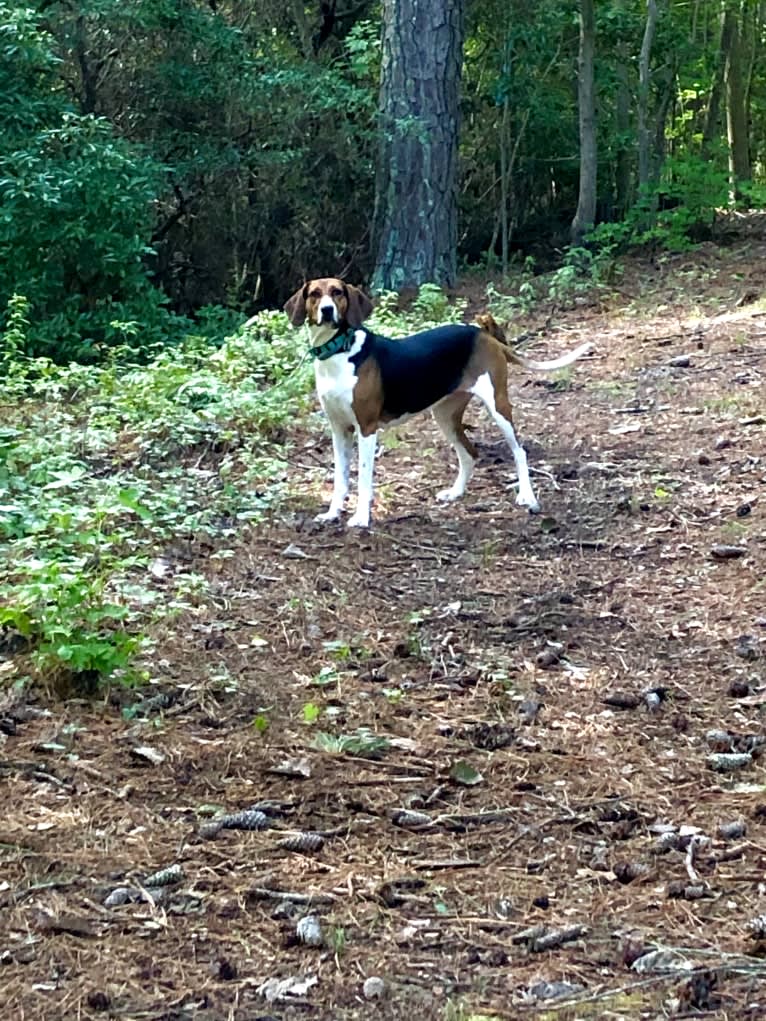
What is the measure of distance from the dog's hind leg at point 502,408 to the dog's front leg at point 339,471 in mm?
841

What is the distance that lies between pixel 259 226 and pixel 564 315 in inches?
170

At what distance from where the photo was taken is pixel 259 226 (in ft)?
51.8

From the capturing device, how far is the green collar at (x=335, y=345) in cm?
700

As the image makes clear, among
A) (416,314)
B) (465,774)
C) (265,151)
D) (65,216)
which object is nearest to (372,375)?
(465,774)

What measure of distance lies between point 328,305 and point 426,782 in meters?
3.43

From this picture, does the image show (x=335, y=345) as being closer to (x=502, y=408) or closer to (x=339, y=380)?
(x=339, y=380)

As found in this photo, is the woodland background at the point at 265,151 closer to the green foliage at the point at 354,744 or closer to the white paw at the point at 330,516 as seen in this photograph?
the white paw at the point at 330,516

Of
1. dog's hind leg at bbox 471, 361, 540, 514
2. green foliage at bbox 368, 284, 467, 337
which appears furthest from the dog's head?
green foliage at bbox 368, 284, 467, 337

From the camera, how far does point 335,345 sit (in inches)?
276

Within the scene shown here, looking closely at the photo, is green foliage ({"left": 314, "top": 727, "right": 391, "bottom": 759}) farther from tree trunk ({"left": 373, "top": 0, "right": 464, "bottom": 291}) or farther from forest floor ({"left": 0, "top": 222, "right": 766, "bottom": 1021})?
tree trunk ({"left": 373, "top": 0, "right": 464, "bottom": 291})

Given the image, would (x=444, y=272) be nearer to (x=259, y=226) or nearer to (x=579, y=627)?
(x=259, y=226)

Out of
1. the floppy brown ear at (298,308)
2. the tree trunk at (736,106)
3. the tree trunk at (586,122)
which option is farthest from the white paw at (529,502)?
the tree trunk at (736,106)

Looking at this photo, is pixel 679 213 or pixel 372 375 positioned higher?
pixel 372 375

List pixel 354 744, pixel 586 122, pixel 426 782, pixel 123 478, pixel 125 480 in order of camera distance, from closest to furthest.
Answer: pixel 426 782
pixel 354 744
pixel 125 480
pixel 123 478
pixel 586 122
